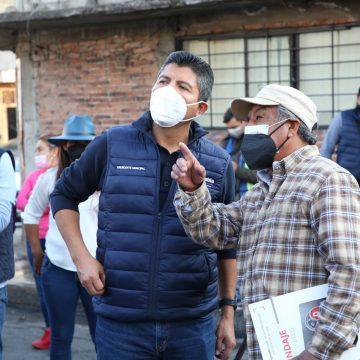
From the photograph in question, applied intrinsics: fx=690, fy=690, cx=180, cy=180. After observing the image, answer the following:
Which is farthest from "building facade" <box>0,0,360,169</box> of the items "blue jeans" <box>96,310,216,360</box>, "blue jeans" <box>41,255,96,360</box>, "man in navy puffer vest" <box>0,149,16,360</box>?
"blue jeans" <box>96,310,216,360</box>

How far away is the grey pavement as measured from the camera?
602 cm

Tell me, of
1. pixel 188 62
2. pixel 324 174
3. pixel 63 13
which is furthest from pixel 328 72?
pixel 324 174

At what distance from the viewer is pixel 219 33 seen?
8.49 meters

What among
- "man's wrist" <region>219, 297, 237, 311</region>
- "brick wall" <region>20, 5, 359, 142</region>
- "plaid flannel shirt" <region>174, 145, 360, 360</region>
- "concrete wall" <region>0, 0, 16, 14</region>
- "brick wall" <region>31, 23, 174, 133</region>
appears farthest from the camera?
"concrete wall" <region>0, 0, 16, 14</region>

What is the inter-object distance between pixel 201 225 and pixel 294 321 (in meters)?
0.57

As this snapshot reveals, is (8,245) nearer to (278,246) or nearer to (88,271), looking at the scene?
(88,271)

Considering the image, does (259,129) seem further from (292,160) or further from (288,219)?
(288,219)

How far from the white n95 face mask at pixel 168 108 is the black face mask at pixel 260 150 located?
37 cm

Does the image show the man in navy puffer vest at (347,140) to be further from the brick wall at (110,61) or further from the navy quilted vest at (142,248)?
the navy quilted vest at (142,248)

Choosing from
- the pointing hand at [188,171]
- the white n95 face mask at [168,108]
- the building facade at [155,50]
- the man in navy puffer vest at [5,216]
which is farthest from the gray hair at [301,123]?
the building facade at [155,50]

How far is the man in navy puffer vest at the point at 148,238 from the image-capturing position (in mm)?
2873

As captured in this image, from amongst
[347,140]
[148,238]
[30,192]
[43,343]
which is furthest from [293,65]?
[148,238]

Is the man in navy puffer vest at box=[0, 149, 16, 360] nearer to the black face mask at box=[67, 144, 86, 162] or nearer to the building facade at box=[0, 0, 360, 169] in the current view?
the black face mask at box=[67, 144, 86, 162]

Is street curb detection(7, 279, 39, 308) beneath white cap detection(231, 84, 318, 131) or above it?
beneath
